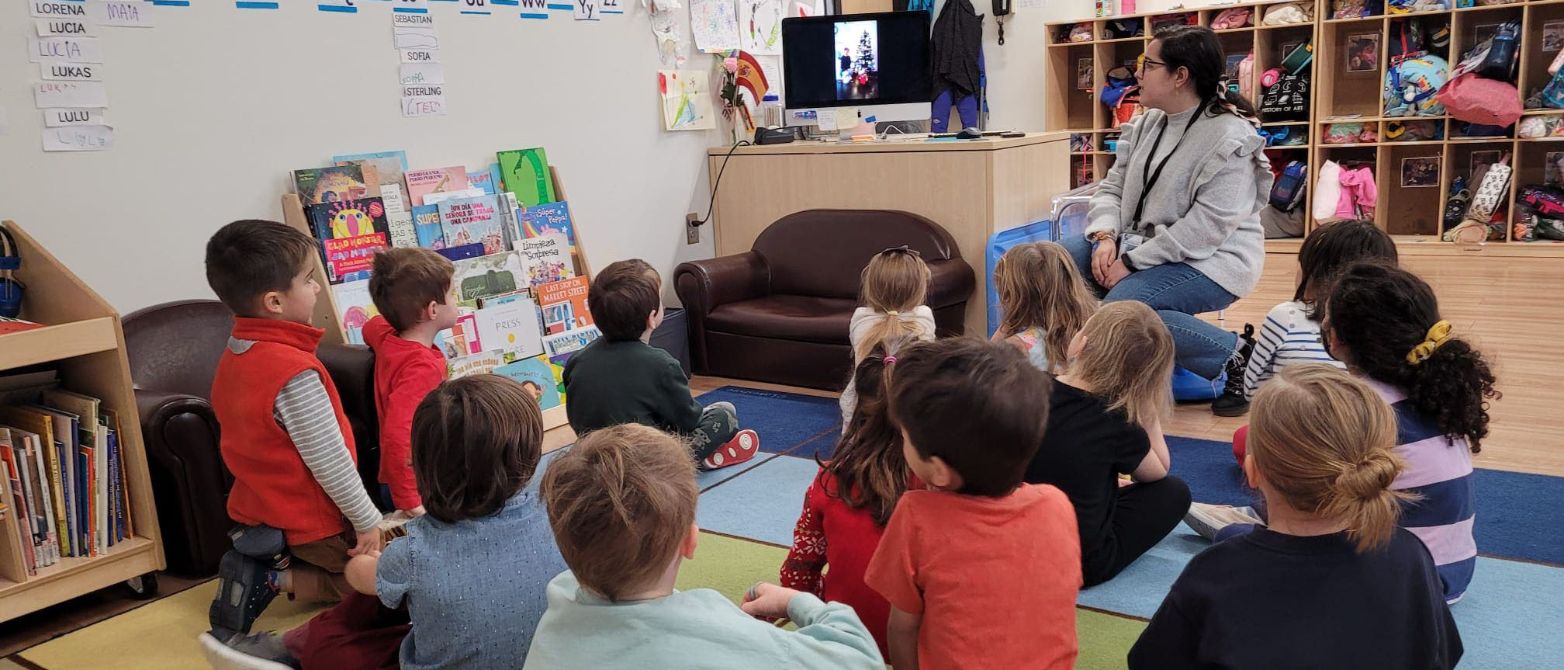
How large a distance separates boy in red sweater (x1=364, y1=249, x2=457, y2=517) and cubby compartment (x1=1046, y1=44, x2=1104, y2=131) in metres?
5.90

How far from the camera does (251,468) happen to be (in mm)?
2393

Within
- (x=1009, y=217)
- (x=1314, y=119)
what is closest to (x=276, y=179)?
(x=1009, y=217)

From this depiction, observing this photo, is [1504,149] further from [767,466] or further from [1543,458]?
[767,466]

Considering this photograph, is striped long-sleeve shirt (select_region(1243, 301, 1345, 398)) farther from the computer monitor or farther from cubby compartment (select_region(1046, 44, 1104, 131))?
cubby compartment (select_region(1046, 44, 1104, 131))

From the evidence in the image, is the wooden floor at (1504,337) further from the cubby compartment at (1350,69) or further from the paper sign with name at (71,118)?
the paper sign with name at (71,118)

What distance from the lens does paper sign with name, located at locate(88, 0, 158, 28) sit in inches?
118

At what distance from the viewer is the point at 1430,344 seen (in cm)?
193

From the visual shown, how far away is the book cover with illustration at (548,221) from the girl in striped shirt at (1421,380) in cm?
285

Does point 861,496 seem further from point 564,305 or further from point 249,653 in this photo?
point 564,305

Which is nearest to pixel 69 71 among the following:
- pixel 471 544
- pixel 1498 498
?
pixel 471 544

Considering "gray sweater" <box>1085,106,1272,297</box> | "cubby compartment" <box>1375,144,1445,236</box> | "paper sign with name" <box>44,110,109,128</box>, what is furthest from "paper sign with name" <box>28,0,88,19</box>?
"cubby compartment" <box>1375,144,1445,236</box>

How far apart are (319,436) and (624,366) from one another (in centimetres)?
83

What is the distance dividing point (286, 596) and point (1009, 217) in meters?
3.04

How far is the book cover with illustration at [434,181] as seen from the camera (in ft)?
12.5
